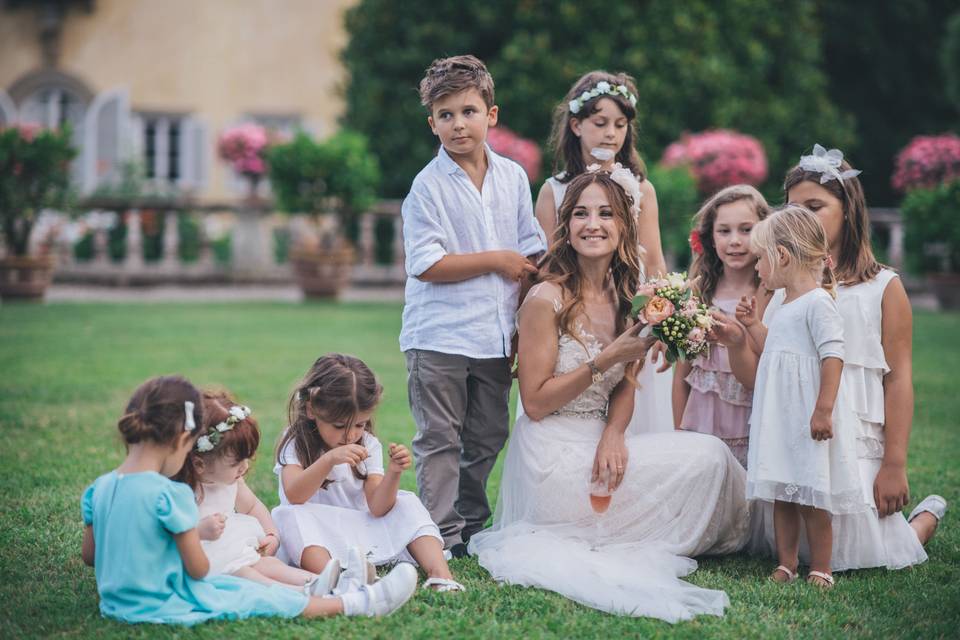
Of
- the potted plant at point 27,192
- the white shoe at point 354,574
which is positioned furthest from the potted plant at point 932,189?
the potted plant at point 27,192

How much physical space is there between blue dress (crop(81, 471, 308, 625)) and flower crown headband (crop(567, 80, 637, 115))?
257cm

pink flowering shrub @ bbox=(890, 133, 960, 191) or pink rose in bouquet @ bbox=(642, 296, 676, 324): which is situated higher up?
pink flowering shrub @ bbox=(890, 133, 960, 191)

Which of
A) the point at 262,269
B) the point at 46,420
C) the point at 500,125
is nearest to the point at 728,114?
the point at 500,125

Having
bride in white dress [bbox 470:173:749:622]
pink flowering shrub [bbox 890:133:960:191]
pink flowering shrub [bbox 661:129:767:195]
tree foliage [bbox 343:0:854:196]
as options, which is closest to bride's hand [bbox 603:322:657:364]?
bride in white dress [bbox 470:173:749:622]

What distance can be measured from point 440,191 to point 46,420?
3729mm

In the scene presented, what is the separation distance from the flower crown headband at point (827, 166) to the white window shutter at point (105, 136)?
18543mm

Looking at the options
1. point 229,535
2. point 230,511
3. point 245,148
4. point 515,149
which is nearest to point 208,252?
point 245,148

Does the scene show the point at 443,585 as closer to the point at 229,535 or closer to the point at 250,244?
the point at 229,535

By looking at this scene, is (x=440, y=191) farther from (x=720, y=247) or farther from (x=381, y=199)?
(x=381, y=199)

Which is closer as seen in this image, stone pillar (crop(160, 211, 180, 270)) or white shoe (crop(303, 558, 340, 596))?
white shoe (crop(303, 558, 340, 596))

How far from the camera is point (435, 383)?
440 centimetres

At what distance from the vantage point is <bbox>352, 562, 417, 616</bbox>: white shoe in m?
3.64

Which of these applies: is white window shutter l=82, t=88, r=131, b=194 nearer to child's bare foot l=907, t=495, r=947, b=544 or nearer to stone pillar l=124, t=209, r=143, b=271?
stone pillar l=124, t=209, r=143, b=271

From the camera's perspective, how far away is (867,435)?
4.39 metres
